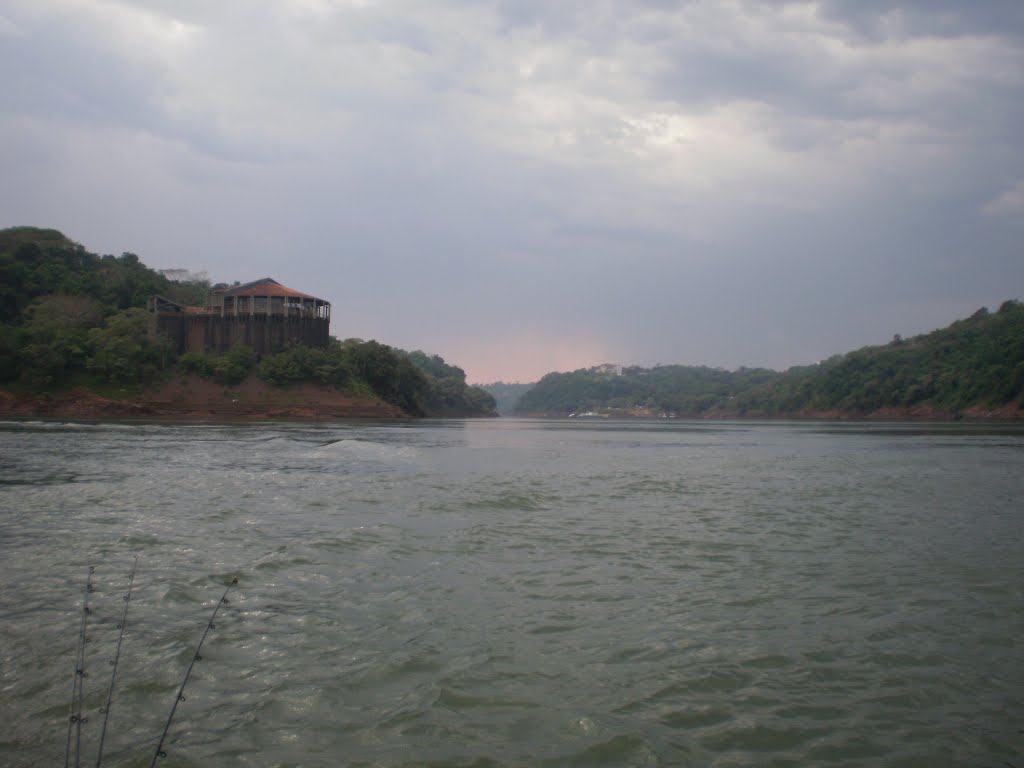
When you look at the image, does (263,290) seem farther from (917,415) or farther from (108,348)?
(917,415)

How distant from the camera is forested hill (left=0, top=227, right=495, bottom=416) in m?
66.6

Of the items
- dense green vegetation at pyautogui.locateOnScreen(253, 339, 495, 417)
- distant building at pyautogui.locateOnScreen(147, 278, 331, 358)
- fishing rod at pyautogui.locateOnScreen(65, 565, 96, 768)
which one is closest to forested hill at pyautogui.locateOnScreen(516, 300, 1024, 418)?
dense green vegetation at pyautogui.locateOnScreen(253, 339, 495, 417)

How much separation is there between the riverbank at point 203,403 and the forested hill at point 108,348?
0.56m

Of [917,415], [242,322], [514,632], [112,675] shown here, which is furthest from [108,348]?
[917,415]

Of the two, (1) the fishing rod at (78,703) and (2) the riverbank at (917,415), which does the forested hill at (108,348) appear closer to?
(1) the fishing rod at (78,703)

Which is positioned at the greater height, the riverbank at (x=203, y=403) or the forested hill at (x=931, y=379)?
the forested hill at (x=931, y=379)

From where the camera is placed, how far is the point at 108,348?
7044 centimetres

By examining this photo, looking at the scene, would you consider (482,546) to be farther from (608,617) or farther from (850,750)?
(850,750)

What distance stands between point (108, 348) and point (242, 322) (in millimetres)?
15891

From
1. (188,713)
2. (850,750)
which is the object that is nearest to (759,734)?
(850,750)

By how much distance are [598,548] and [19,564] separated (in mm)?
6902

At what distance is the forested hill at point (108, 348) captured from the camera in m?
66.6

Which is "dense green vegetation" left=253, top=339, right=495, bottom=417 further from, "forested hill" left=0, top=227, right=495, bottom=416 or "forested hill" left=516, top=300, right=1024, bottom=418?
"forested hill" left=516, top=300, right=1024, bottom=418

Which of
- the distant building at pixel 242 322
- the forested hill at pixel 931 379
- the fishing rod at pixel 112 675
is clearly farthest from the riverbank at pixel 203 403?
the forested hill at pixel 931 379
